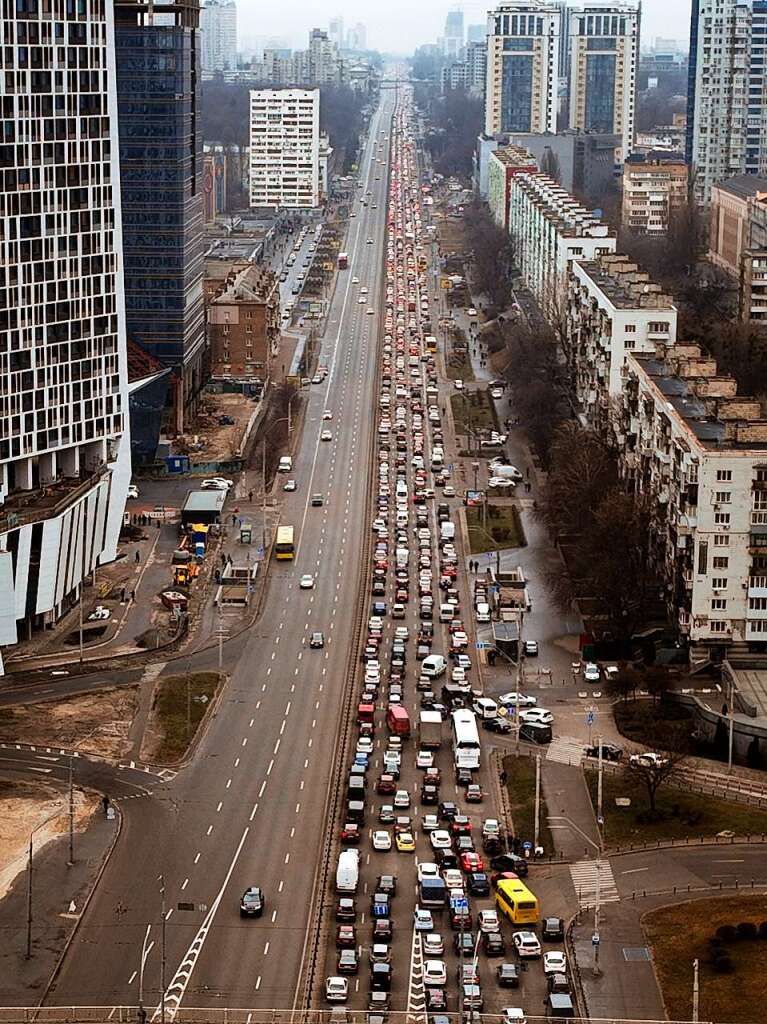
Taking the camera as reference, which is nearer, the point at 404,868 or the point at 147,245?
the point at 404,868

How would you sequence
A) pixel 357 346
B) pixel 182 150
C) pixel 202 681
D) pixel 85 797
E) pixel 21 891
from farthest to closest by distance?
pixel 357 346 → pixel 182 150 → pixel 202 681 → pixel 85 797 → pixel 21 891

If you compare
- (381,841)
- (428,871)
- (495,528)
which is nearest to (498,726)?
(381,841)

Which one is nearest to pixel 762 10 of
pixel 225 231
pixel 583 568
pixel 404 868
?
pixel 225 231

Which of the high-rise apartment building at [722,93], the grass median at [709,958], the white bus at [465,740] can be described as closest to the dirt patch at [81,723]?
the white bus at [465,740]

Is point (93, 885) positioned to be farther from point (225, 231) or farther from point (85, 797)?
point (225, 231)

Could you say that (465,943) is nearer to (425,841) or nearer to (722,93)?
(425,841)

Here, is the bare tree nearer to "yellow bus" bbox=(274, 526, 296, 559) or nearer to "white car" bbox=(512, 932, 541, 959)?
"white car" bbox=(512, 932, 541, 959)
